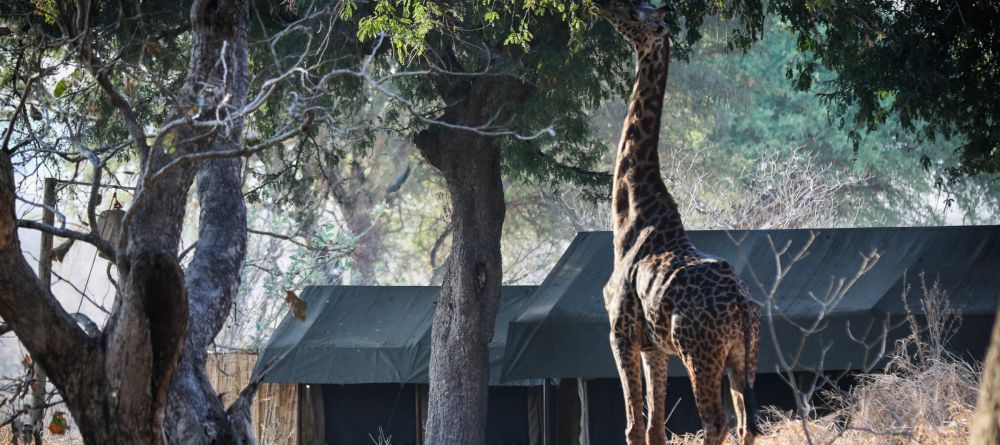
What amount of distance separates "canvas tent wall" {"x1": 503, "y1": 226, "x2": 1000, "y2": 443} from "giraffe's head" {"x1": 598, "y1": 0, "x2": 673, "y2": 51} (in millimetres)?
4288

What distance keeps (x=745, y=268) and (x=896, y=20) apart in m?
3.57

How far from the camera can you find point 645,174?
908cm

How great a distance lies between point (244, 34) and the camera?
303 inches

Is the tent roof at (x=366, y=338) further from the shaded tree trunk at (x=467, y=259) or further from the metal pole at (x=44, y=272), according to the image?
the metal pole at (x=44, y=272)

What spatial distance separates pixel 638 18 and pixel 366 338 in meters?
9.24

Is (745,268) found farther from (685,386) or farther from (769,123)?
(769,123)

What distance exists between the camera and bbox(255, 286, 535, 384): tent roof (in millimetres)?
16781

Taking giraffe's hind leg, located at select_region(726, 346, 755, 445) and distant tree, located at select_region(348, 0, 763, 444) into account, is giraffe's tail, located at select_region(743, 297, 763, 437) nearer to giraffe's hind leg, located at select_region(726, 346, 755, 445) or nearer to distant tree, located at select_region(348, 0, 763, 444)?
giraffe's hind leg, located at select_region(726, 346, 755, 445)

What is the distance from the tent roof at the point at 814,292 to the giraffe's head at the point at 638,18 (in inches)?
194

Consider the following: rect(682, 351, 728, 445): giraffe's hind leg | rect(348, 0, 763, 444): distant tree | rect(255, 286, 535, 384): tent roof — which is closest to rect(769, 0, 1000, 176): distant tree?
rect(348, 0, 763, 444): distant tree

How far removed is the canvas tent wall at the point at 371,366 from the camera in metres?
16.8

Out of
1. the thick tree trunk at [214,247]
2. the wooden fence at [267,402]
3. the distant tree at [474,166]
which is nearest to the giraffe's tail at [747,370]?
the thick tree trunk at [214,247]

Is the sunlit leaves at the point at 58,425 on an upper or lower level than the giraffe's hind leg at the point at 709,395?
lower

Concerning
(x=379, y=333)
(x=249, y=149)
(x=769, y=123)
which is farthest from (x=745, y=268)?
(x=769, y=123)
